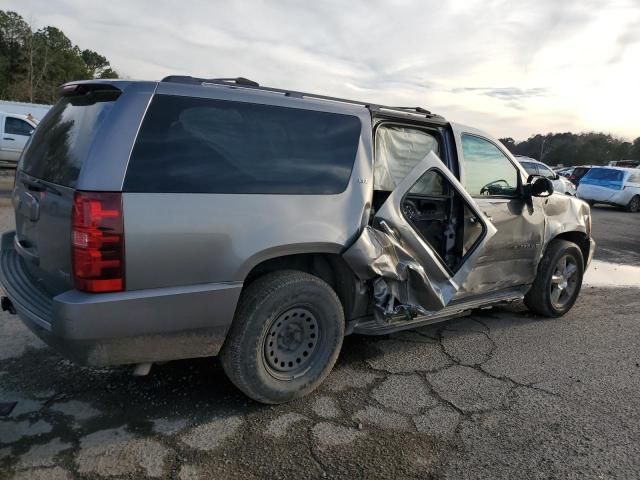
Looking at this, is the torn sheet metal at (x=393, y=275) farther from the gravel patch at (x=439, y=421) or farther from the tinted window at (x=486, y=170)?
the tinted window at (x=486, y=170)

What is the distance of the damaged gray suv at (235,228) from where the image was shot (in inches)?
103

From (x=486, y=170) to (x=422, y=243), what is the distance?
130 centimetres

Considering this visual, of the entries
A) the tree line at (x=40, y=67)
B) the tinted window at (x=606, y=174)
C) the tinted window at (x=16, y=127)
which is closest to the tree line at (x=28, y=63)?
the tree line at (x=40, y=67)

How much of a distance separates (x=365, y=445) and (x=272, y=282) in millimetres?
1079

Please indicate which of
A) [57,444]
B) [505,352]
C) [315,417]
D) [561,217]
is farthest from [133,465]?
[561,217]

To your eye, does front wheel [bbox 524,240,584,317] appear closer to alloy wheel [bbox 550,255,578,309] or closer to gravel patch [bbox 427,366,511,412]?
alloy wheel [bbox 550,255,578,309]

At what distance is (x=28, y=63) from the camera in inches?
1825

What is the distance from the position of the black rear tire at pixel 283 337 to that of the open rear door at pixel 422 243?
0.37m

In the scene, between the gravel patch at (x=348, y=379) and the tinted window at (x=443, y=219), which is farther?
the tinted window at (x=443, y=219)

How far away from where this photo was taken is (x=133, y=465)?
2.60 m

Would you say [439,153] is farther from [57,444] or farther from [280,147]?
[57,444]

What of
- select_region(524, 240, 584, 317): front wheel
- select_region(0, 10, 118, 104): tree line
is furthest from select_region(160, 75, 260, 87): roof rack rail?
select_region(0, 10, 118, 104): tree line

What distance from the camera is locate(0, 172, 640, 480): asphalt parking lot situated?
2.69m

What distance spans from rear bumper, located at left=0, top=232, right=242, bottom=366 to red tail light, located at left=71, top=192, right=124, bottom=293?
94 millimetres
